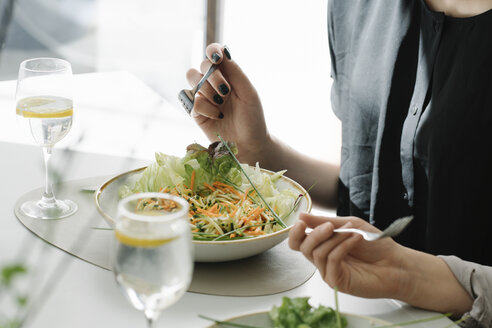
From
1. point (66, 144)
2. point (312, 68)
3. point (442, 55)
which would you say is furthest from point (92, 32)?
point (442, 55)

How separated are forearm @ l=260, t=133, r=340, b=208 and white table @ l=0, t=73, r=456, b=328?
9.0 inches

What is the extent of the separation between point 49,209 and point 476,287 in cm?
73

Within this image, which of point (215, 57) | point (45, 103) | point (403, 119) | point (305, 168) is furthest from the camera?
point (305, 168)

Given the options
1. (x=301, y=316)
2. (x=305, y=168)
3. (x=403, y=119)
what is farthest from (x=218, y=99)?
(x=301, y=316)

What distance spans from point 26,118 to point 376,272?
0.64m

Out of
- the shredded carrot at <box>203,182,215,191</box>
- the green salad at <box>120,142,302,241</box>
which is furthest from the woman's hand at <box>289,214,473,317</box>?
the shredded carrot at <box>203,182,215,191</box>

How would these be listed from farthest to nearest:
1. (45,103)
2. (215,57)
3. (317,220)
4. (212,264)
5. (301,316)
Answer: (215,57) → (45,103) → (212,264) → (317,220) → (301,316)

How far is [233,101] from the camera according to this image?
1442 mm

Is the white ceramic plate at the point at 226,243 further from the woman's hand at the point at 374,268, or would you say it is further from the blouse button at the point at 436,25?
the blouse button at the point at 436,25

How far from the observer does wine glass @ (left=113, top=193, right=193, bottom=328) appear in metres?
0.57

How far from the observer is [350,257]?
2.91ft

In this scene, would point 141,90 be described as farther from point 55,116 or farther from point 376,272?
point 376,272

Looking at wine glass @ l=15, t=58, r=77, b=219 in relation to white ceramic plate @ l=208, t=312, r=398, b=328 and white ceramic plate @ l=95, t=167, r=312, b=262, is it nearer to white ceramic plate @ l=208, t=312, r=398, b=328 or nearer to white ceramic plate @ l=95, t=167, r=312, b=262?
white ceramic plate @ l=95, t=167, r=312, b=262

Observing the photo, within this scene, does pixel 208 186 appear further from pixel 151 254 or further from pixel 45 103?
→ pixel 151 254
